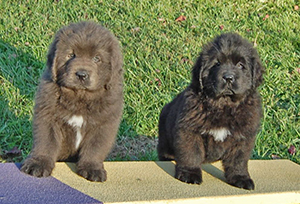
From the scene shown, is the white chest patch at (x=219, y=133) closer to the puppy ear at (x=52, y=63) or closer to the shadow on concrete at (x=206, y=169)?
the shadow on concrete at (x=206, y=169)

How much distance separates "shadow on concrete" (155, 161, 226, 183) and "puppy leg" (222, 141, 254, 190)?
0.61 feet

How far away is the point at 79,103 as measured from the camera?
3.65m

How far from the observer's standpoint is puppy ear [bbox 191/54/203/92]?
151 inches

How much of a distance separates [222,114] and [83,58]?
1.26m

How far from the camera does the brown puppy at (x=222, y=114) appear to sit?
12.2 ft

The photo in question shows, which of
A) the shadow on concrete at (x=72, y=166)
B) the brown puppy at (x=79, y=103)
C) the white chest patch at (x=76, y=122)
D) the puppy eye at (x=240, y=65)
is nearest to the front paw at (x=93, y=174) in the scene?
the brown puppy at (x=79, y=103)

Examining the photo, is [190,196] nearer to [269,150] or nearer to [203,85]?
[203,85]

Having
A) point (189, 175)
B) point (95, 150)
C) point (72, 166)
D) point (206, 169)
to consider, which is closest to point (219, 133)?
point (189, 175)

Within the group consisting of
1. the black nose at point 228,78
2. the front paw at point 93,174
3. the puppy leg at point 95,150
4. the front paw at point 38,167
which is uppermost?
the black nose at point 228,78

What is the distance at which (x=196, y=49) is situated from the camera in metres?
7.50

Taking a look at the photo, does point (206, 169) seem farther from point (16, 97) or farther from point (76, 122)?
point (16, 97)

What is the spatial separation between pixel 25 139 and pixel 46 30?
10.3 feet

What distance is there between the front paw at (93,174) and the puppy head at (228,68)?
1113 millimetres

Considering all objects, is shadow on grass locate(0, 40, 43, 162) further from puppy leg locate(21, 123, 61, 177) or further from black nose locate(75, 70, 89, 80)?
black nose locate(75, 70, 89, 80)
